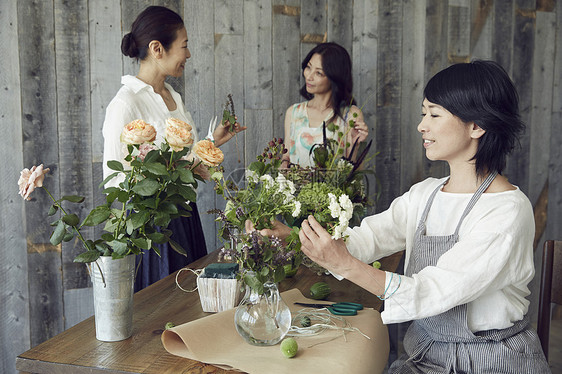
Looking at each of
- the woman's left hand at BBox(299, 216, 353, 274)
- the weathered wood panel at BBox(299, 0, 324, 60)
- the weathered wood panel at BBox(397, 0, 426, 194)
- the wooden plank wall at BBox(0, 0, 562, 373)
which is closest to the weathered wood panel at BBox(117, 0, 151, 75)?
the wooden plank wall at BBox(0, 0, 562, 373)

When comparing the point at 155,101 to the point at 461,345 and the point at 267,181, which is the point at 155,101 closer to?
the point at 267,181

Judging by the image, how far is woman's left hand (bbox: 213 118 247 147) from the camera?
2.38 meters

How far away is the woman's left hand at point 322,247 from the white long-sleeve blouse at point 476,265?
0.12 meters

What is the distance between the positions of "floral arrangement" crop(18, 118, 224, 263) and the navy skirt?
0.90 m

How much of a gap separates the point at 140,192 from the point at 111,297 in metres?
0.26

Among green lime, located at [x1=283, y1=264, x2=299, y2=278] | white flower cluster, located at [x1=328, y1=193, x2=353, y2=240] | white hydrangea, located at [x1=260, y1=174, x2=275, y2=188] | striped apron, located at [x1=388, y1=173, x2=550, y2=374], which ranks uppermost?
white hydrangea, located at [x1=260, y1=174, x2=275, y2=188]

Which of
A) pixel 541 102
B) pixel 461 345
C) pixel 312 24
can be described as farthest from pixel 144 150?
pixel 541 102

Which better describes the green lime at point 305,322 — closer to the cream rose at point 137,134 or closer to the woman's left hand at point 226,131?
the cream rose at point 137,134

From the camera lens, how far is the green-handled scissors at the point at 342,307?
142 centimetres

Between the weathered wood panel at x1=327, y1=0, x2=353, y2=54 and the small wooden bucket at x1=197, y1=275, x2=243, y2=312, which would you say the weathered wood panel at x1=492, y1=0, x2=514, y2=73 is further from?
the small wooden bucket at x1=197, y1=275, x2=243, y2=312

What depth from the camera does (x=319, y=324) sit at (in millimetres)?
1312

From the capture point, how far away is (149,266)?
2.24m

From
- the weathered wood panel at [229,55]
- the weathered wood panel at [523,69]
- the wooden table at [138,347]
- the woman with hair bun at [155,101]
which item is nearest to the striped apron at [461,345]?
the wooden table at [138,347]

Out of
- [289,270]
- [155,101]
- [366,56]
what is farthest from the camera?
[366,56]
